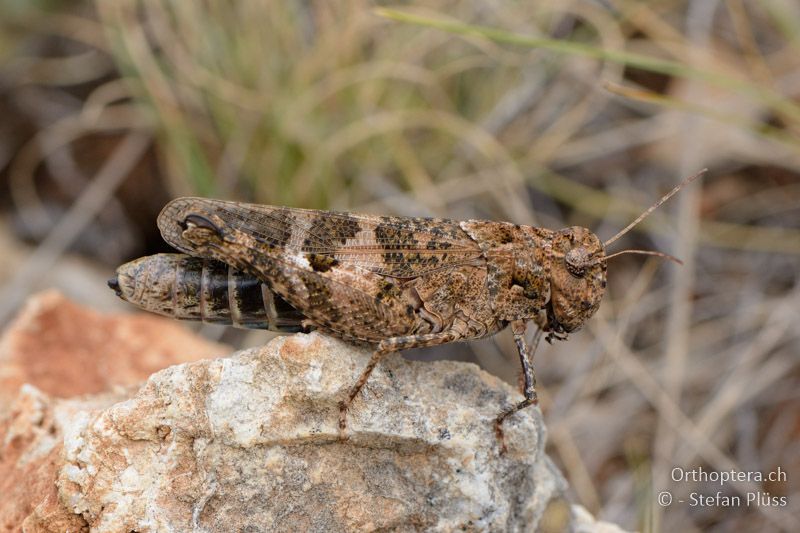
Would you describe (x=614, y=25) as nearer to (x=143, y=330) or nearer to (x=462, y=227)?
(x=462, y=227)

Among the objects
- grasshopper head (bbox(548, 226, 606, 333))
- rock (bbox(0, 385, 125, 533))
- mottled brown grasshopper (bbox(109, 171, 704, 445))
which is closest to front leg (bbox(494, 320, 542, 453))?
mottled brown grasshopper (bbox(109, 171, 704, 445))

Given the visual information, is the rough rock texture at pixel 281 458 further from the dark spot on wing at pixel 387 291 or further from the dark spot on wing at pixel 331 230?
the dark spot on wing at pixel 331 230

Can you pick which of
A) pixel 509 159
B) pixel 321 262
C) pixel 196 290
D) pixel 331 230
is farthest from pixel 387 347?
pixel 509 159

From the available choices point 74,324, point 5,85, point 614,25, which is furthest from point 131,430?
point 5,85

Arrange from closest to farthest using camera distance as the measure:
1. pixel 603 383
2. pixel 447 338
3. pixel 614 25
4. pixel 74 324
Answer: pixel 447 338
pixel 74 324
pixel 603 383
pixel 614 25

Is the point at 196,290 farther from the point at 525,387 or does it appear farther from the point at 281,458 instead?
the point at 525,387

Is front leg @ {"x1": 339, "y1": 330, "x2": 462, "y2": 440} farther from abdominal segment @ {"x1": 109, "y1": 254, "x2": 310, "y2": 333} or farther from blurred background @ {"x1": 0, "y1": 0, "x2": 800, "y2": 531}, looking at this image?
blurred background @ {"x1": 0, "y1": 0, "x2": 800, "y2": 531}

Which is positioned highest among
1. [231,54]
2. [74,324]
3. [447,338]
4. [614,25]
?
[614,25]
